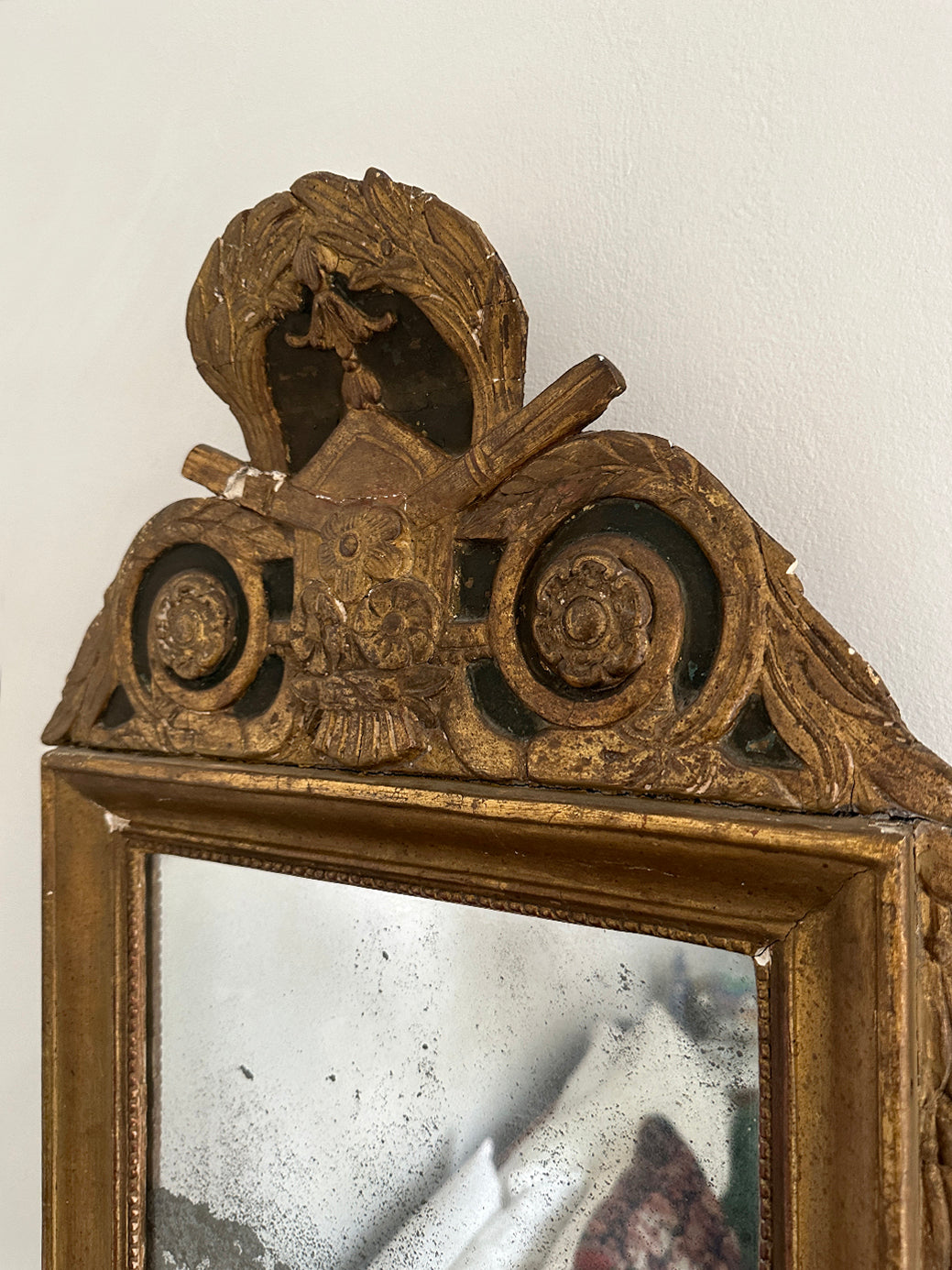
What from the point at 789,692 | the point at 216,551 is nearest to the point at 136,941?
the point at 216,551

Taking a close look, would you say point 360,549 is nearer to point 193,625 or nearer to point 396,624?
point 396,624

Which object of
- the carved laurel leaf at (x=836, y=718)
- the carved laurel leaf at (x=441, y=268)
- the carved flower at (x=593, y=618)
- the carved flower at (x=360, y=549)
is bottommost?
the carved laurel leaf at (x=836, y=718)

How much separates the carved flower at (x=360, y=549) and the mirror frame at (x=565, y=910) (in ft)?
→ 0.44

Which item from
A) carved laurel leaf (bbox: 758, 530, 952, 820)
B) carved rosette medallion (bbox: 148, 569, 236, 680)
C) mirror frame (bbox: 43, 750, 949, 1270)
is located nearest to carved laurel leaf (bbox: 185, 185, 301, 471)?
carved rosette medallion (bbox: 148, 569, 236, 680)

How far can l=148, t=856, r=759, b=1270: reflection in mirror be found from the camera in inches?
20.6

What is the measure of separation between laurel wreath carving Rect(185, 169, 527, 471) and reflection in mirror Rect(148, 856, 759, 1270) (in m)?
0.35

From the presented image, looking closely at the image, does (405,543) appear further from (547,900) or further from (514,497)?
(547,900)

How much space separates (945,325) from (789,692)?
236 millimetres

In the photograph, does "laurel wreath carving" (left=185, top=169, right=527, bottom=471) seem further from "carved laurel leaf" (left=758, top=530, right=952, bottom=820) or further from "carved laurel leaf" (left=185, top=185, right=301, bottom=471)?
"carved laurel leaf" (left=758, top=530, right=952, bottom=820)

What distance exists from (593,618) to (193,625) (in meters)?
0.33

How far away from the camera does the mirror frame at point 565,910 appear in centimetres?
44

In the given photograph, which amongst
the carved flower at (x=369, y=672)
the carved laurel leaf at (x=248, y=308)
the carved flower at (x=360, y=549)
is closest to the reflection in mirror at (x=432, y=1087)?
the carved flower at (x=369, y=672)

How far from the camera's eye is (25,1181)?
966mm

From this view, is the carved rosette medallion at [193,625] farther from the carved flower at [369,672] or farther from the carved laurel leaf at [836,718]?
the carved laurel leaf at [836,718]
